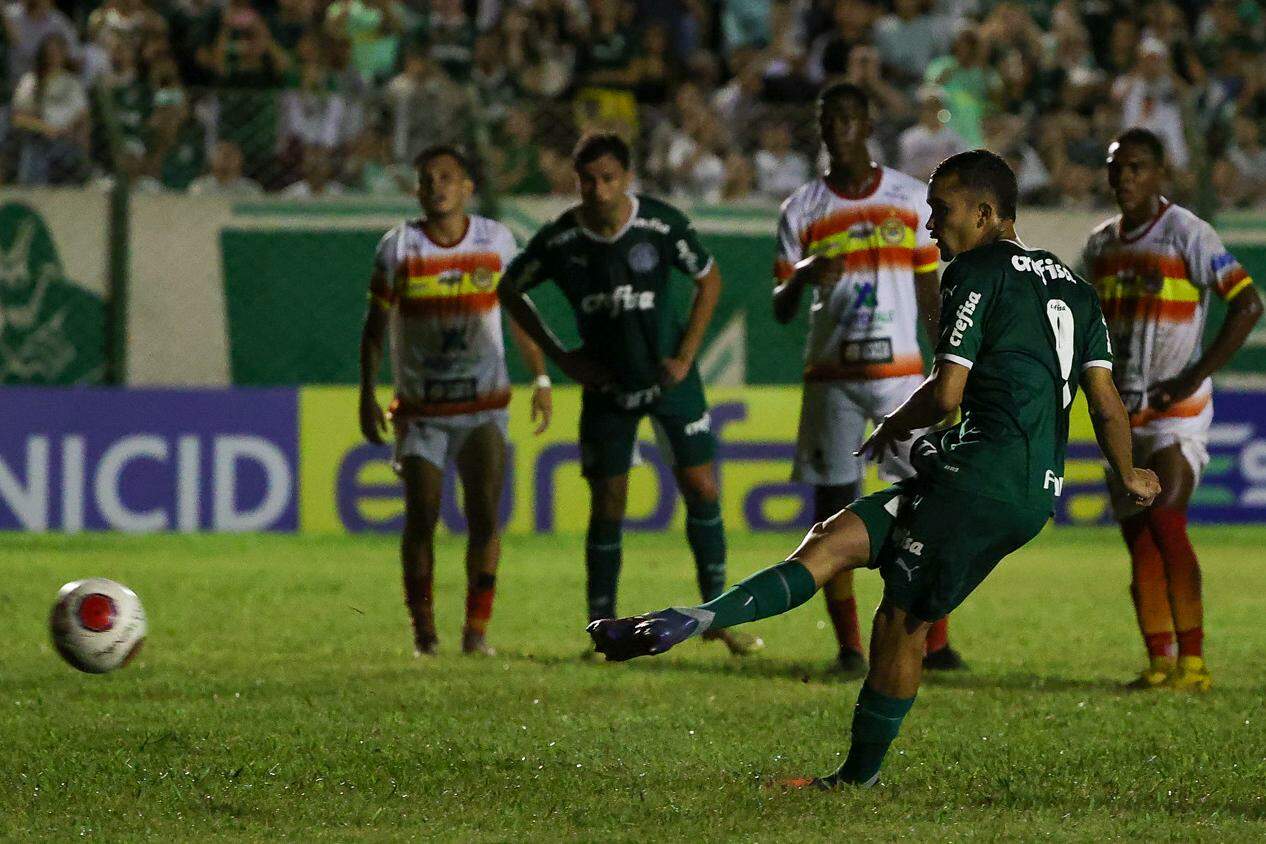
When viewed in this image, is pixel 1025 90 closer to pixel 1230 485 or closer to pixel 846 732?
pixel 1230 485

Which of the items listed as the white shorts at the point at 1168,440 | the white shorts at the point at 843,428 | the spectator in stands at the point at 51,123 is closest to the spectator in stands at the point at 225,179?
the spectator in stands at the point at 51,123

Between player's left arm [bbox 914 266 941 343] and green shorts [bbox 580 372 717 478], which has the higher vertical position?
player's left arm [bbox 914 266 941 343]

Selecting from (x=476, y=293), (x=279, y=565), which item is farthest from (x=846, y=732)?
(x=279, y=565)

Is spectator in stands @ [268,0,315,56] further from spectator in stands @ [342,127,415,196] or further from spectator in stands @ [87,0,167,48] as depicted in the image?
spectator in stands @ [342,127,415,196]

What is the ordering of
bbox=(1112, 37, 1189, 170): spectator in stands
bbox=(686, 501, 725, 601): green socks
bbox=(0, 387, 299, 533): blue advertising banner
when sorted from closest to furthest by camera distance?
bbox=(686, 501, 725, 601): green socks, bbox=(0, 387, 299, 533): blue advertising banner, bbox=(1112, 37, 1189, 170): spectator in stands

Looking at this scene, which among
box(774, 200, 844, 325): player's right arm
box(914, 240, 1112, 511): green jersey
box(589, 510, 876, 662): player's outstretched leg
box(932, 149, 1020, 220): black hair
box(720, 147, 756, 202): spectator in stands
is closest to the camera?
box(589, 510, 876, 662): player's outstretched leg

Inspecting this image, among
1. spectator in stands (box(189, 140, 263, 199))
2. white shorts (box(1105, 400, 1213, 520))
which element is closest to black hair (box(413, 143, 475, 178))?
white shorts (box(1105, 400, 1213, 520))

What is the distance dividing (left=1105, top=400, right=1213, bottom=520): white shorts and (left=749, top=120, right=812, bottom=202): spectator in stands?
7.74 meters

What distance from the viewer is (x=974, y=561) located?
5473mm

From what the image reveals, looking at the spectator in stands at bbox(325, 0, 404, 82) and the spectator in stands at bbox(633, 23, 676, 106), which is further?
the spectator in stands at bbox(633, 23, 676, 106)

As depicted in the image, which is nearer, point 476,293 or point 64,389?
point 476,293

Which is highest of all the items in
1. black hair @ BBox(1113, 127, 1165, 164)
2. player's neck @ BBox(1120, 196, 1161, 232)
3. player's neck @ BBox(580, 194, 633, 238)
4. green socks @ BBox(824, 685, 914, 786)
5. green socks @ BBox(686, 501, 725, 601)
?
black hair @ BBox(1113, 127, 1165, 164)

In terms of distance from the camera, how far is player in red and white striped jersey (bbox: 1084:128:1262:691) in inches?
312

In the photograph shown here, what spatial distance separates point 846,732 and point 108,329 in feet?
31.2
